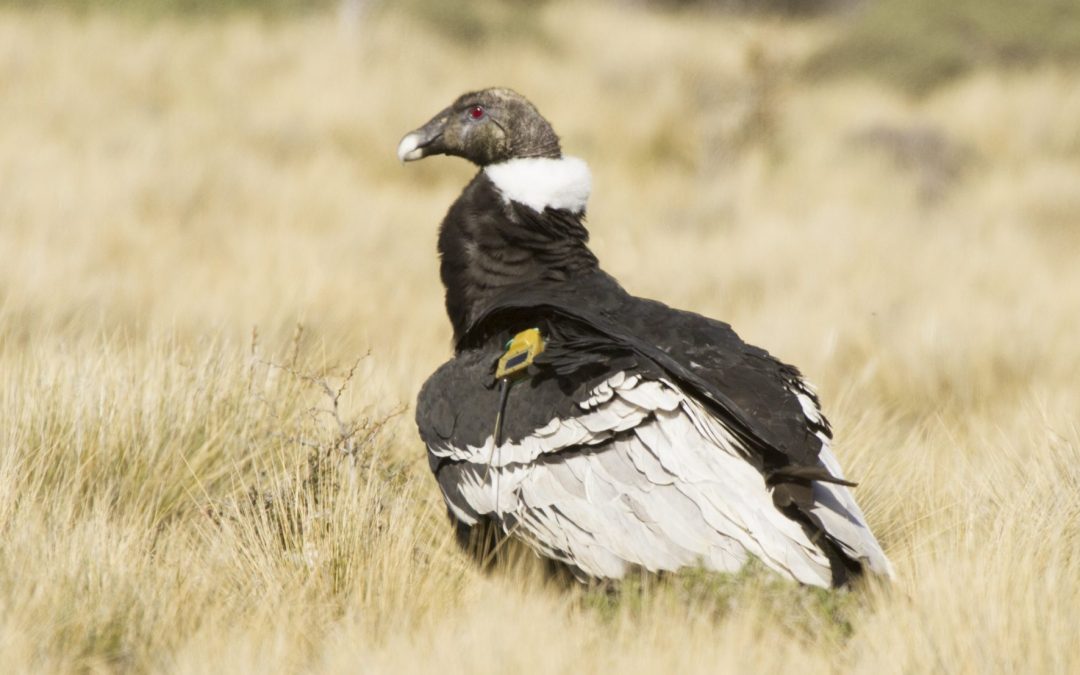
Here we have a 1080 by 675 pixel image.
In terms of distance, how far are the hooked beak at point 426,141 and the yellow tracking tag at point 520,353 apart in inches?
53.3

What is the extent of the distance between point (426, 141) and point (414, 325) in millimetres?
2498

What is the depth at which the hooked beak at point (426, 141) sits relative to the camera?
4.47m

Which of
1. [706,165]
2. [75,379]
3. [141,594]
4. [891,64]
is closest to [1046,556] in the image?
[141,594]

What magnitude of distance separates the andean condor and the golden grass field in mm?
128

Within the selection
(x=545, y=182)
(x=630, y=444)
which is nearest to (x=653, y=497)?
(x=630, y=444)

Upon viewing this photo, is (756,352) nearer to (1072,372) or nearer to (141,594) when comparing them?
(141,594)

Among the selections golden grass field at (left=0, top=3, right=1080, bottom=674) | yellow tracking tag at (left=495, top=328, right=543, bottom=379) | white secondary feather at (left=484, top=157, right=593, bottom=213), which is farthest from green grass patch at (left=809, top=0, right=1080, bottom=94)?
yellow tracking tag at (left=495, top=328, right=543, bottom=379)

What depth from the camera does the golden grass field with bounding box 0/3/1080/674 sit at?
9.20 feet

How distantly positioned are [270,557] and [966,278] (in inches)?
232

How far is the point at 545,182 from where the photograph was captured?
409 centimetres

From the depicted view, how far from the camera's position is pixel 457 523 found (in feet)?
11.9

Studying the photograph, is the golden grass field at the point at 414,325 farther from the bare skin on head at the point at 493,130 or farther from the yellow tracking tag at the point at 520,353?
the bare skin on head at the point at 493,130

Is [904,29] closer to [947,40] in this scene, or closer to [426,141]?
[947,40]

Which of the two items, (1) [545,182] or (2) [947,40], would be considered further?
(2) [947,40]
